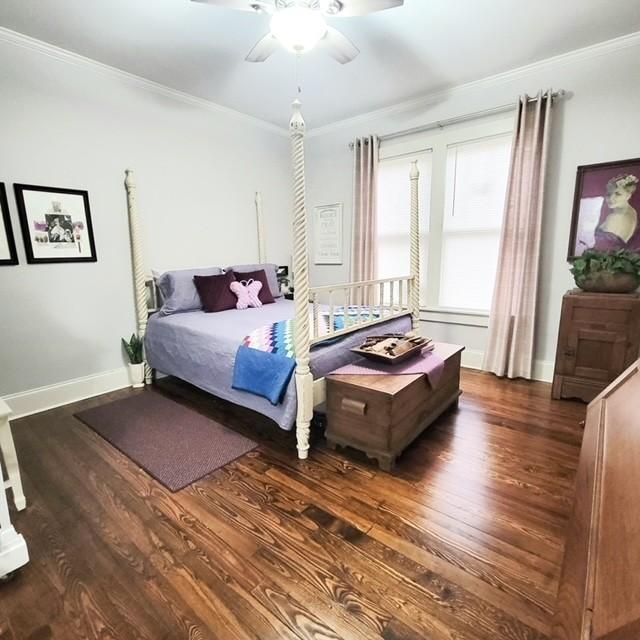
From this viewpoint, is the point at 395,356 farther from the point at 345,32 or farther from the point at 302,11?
the point at 345,32

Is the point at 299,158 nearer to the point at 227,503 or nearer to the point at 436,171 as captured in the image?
the point at 227,503

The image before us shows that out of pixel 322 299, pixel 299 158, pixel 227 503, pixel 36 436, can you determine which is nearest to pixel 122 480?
pixel 227 503

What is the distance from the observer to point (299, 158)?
1812 millimetres

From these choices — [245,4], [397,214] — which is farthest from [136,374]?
[397,214]

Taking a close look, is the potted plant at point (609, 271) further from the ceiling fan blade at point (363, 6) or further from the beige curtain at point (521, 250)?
the ceiling fan blade at point (363, 6)

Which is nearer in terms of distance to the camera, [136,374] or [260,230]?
[136,374]

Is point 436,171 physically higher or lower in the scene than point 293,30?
lower

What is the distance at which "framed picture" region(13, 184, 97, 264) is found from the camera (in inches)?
100

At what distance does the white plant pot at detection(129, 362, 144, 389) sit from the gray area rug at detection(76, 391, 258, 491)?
36 cm

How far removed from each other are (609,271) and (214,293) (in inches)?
121

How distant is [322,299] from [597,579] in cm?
376

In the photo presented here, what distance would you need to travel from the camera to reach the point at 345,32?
2395mm

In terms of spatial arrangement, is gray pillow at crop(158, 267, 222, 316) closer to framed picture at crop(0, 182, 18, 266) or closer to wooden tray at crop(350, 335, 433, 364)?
framed picture at crop(0, 182, 18, 266)

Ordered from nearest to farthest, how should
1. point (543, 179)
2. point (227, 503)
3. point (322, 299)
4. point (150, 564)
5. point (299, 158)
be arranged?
point (150, 564) < point (227, 503) < point (299, 158) < point (543, 179) < point (322, 299)
